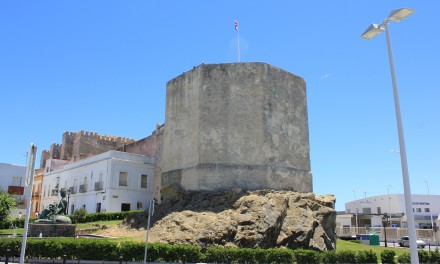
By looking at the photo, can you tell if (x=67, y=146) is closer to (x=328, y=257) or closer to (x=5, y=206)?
(x=5, y=206)

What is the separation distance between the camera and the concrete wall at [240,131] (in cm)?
2173

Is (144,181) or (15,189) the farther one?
(15,189)

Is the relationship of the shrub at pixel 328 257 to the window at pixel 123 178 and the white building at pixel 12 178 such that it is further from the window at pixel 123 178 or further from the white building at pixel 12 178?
the white building at pixel 12 178

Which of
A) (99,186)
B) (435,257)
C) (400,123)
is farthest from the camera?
(99,186)

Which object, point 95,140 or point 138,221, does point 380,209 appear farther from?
point 138,221

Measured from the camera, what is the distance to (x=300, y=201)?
20.8m

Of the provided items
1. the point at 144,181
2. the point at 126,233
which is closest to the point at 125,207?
the point at 144,181

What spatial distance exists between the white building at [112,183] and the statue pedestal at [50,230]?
17.3m

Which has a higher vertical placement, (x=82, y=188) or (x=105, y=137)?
(x=105, y=137)

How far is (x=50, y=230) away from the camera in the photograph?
17.6 m

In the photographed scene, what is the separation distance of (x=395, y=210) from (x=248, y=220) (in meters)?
53.2

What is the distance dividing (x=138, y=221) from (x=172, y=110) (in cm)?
733

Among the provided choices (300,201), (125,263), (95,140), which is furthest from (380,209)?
(125,263)

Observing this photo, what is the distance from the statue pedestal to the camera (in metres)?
17.4
